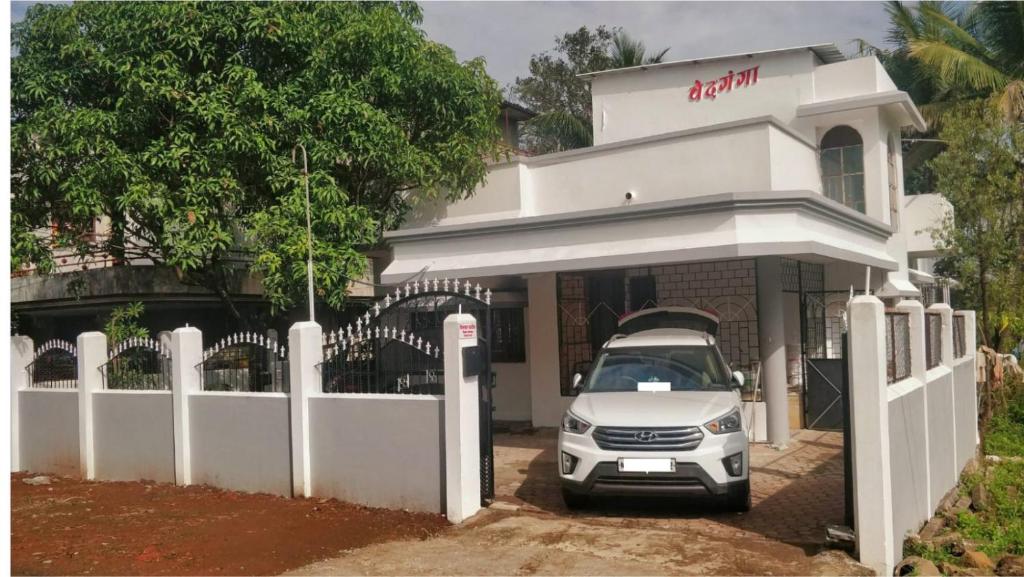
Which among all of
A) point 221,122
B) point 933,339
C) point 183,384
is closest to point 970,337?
point 933,339

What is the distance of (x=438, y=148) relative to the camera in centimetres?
1402

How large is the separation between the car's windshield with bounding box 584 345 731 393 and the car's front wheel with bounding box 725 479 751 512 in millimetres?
1279

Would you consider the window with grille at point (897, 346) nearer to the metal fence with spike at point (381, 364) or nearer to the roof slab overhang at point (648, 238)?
the roof slab overhang at point (648, 238)

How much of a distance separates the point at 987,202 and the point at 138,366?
1380cm

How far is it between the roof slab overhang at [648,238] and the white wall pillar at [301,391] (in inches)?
140

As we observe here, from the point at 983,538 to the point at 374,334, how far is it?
20.2ft

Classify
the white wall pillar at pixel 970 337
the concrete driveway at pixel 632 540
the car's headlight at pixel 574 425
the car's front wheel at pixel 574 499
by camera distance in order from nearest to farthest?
the concrete driveway at pixel 632 540 < the car's headlight at pixel 574 425 < the car's front wheel at pixel 574 499 < the white wall pillar at pixel 970 337

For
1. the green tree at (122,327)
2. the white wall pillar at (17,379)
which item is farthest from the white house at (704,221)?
the white wall pillar at (17,379)

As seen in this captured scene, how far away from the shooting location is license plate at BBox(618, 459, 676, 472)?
8094 mm

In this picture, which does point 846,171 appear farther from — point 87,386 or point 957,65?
point 87,386

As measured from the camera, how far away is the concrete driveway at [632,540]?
6809mm

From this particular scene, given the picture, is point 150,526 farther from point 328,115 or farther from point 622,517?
point 328,115

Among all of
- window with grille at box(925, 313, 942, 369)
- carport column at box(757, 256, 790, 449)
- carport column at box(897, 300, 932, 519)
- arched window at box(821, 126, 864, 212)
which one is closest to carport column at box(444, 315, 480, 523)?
carport column at box(897, 300, 932, 519)

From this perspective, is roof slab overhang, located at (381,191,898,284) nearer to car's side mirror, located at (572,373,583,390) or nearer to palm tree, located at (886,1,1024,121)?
car's side mirror, located at (572,373,583,390)
